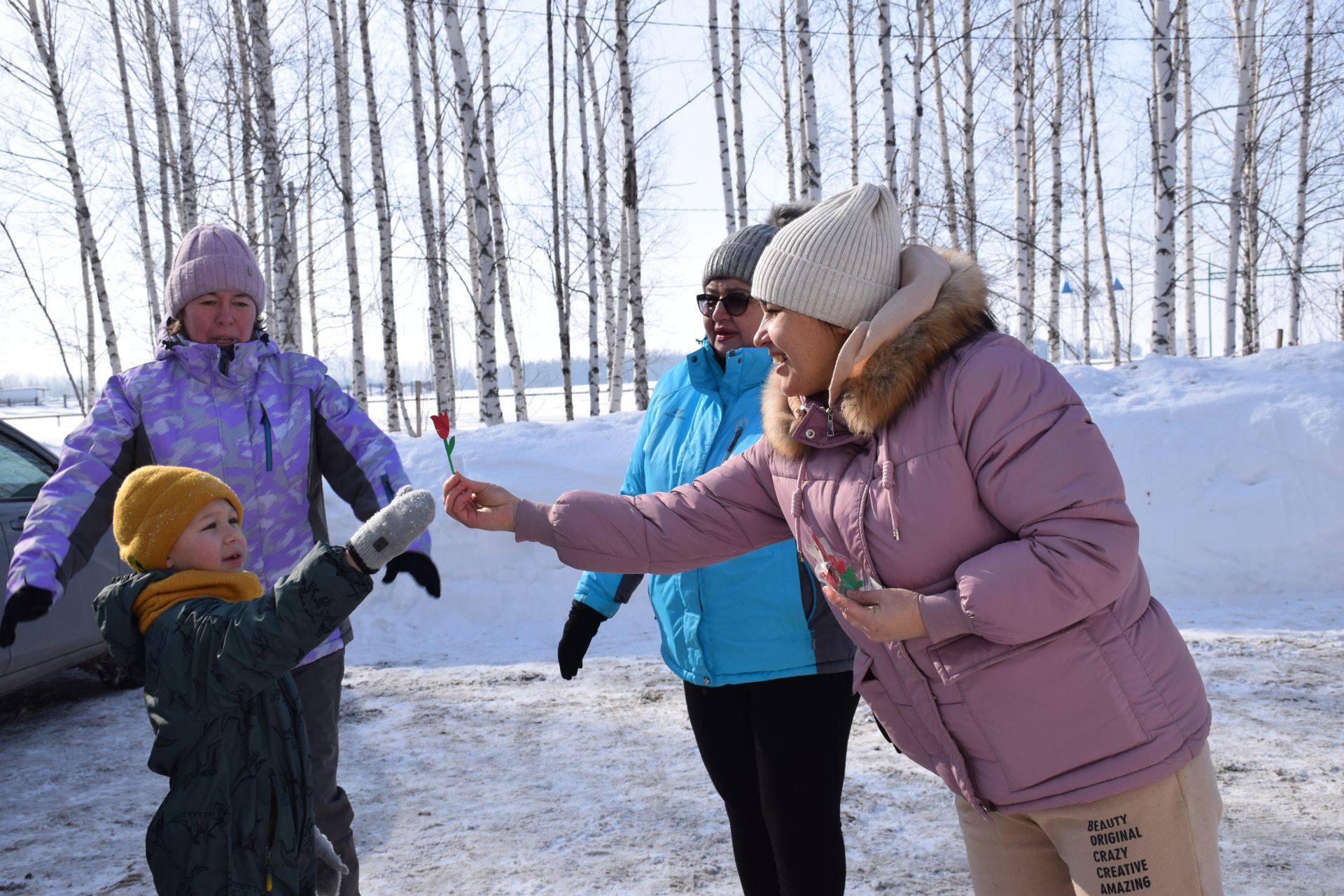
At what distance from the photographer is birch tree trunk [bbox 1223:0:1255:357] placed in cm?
1374

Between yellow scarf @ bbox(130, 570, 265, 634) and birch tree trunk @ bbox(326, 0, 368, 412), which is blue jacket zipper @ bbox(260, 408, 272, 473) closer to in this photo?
yellow scarf @ bbox(130, 570, 265, 634)

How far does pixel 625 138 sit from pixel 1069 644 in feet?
39.9

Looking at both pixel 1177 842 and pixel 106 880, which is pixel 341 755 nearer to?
pixel 106 880

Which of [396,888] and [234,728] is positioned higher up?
[234,728]

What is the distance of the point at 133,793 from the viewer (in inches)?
164

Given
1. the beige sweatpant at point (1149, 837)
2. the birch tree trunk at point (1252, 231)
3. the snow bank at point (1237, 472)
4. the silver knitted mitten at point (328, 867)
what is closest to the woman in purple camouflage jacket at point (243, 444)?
the silver knitted mitten at point (328, 867)

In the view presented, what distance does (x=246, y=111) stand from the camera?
13609 millimetres

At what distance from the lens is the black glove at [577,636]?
285 cm

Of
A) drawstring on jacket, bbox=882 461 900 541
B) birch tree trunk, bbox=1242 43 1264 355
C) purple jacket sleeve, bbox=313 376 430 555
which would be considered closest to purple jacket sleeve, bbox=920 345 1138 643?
drawstring on jacket, bbox=882 461 900 541

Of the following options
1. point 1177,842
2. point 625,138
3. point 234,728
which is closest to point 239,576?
point 234,728

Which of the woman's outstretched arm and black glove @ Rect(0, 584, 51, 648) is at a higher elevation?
the woman's outstretched arm

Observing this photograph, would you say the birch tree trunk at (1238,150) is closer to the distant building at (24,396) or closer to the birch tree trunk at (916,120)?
the birch tree trunk at (916,120)

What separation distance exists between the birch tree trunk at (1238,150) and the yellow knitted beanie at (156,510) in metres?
12.9

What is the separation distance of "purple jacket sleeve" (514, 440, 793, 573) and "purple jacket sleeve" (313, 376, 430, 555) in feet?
2.04
